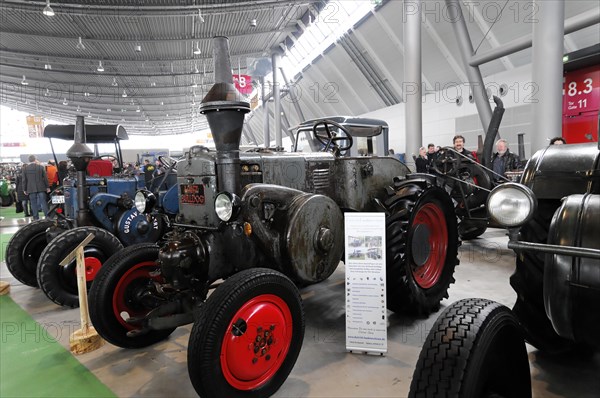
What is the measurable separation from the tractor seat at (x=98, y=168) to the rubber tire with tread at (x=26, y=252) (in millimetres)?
2071

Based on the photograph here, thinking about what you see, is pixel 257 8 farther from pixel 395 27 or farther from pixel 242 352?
pixel 242 352

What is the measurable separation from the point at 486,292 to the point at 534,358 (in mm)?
1420

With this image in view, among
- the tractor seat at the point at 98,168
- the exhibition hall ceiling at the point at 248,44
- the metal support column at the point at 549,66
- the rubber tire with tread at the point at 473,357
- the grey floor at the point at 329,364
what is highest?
the exhibition hall ceiling at the point at 248,44

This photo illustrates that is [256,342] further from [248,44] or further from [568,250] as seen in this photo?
[248,44]

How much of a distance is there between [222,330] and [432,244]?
266cm

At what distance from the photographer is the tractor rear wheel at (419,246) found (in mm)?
3291

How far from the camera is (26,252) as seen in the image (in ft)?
16.1

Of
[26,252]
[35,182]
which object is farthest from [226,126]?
[35,182]

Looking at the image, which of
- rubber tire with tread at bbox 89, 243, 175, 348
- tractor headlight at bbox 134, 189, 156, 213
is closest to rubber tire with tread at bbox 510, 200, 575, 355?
rubber tire with tread at bbox 89, 243, 175, 348

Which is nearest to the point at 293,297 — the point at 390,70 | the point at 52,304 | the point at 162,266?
the point at 162,266

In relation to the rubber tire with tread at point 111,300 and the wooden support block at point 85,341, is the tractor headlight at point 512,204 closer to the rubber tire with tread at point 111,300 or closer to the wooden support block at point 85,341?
the rubber tire with tread at point 111,300

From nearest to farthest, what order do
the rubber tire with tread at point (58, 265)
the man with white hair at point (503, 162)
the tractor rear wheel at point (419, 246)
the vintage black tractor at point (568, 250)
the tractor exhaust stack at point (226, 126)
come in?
the vintage black tractor at point (568, 250)
the tractor exhaust stack at point (226, 126)
the tractor rear wheel at point (419, 246)
the rubber tire with tread at point (58, 265)
the man with white hair at point (503, 162)

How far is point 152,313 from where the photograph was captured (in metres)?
2.60

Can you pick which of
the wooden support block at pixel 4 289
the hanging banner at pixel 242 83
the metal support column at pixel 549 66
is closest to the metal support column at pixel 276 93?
the hanging banner at pixel 242 83
